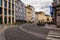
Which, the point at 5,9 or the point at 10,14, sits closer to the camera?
the point at 5,9

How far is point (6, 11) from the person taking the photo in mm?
82875

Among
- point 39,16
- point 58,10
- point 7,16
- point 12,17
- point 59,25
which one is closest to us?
point 59,25

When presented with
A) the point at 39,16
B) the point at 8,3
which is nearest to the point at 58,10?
the point at 8,3

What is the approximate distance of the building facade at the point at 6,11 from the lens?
78750 mm

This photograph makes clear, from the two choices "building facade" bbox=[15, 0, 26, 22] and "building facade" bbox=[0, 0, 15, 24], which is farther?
"building facade" bbox=[15, 0, 26, 22]

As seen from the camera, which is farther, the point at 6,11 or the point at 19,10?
the point at 19,10

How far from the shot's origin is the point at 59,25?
39.6 metres

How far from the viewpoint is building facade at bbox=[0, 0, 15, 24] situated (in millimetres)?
78750

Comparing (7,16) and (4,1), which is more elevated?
(4,1)

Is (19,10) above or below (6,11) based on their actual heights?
above

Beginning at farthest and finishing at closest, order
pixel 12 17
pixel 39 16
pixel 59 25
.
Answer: pixel 39 16 < pixel 12 17 < pixel 59 25

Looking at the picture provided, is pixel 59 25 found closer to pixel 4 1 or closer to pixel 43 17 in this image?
pixel 4 1

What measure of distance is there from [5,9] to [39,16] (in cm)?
10680

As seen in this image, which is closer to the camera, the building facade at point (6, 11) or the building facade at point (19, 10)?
the building facade at point (6, 11)
